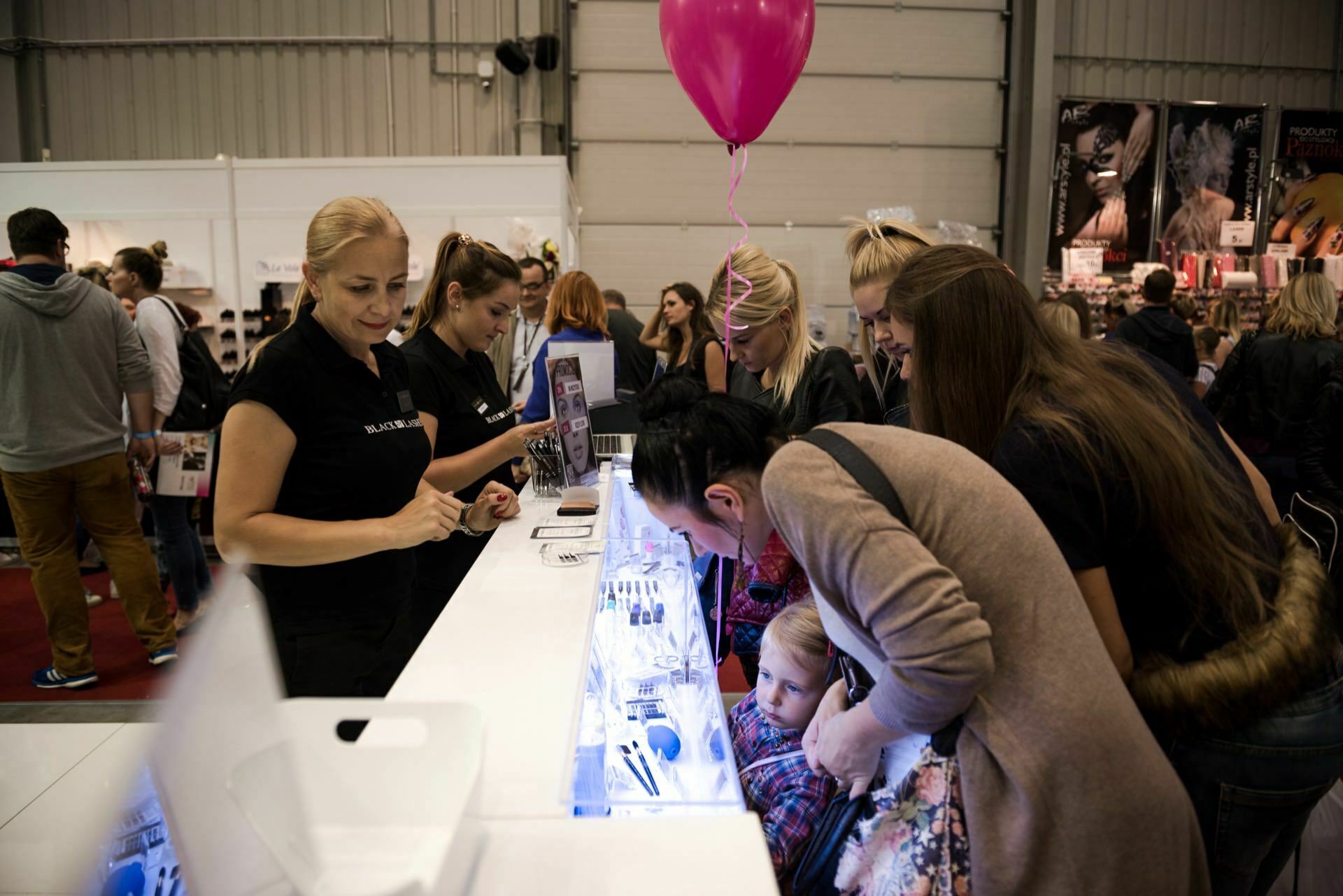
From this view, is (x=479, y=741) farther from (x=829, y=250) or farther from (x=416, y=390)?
(x=829, y=250)

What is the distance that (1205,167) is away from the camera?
8.76 m

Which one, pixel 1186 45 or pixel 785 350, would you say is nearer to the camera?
pixel 785 350

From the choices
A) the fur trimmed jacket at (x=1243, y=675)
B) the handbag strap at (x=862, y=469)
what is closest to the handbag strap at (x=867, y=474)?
the handbag strap at (x=862, y=469)

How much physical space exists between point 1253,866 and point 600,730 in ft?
3.41

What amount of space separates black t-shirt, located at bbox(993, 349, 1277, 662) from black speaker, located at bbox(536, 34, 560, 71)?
8.12 m

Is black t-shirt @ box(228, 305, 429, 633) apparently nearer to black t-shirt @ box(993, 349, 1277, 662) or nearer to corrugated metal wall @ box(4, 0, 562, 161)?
black t-shirt @ box(993, 349, 1277, 662)

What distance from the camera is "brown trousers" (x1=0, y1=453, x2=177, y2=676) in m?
3.41

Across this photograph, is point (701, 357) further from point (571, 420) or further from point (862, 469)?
point (862, 469)

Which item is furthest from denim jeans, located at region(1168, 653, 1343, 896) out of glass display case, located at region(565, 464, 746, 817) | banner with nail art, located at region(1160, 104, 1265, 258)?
banner with nail art, located at region(1160, 104, 1265, 258)

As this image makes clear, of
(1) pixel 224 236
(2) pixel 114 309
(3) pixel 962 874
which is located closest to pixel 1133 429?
(3) pixel 962 874

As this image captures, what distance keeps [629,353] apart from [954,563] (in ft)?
14.4

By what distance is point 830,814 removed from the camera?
1.38 m

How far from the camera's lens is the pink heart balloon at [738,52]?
280 centimetres

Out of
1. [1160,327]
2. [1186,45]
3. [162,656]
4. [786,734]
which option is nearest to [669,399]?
[786,734]
